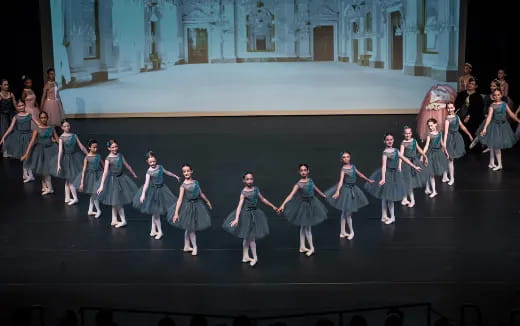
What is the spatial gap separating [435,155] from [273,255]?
3054 mm

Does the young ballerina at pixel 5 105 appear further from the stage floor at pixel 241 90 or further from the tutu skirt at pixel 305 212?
the tutu skirt at pixel 305 212

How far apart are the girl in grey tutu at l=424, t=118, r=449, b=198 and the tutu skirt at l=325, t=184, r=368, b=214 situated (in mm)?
1895

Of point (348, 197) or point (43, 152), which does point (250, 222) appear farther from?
point (43, 152)

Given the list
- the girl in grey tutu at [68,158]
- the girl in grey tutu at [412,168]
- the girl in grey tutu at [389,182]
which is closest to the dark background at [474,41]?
the girl in grey tutu at [412,168]

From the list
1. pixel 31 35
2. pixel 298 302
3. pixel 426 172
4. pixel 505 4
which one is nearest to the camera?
pixel 298 302

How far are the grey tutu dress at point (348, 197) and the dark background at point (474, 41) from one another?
7756 millimetres

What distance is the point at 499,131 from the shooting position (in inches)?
416

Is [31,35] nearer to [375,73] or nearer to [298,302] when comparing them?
[375,73]

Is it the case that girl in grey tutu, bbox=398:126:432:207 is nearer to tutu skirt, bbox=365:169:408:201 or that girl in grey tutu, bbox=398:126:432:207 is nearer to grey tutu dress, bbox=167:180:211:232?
tutu skirt, bbox=365:169:408:201

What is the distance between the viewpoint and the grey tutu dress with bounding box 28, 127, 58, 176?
31.9 feet

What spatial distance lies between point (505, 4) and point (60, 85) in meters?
9.25


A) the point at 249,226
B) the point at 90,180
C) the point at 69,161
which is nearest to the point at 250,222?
the point at 249,226

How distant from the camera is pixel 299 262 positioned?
739 centimetres

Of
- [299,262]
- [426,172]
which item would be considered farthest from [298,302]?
[426,172]
